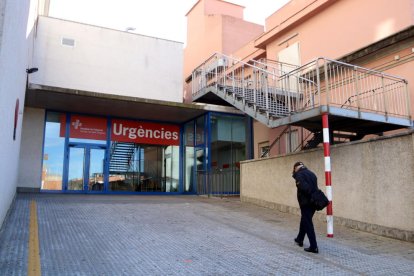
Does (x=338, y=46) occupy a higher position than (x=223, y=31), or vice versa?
(x=223, y=31)

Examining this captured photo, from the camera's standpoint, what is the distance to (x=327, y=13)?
14320 mm

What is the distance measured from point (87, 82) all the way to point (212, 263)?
1209 centimetres

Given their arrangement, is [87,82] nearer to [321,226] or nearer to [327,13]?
[327,13]

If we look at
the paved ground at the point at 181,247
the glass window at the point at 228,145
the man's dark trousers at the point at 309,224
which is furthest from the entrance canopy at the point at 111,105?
the man's dark trousers at the point at 309,224

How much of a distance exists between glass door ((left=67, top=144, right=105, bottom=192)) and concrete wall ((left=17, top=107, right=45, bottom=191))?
1.18 m

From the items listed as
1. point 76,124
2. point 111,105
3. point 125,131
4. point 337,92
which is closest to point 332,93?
point 337,92

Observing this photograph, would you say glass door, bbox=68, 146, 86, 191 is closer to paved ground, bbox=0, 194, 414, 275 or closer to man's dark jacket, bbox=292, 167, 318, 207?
paved ground, bbox=0, 194, 414, 275

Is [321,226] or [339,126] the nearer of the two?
[321,226]

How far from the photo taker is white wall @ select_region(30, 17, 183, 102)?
1522 cm

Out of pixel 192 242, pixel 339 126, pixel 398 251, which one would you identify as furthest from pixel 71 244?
pixel 339 126

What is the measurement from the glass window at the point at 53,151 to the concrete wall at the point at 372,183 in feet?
31.2

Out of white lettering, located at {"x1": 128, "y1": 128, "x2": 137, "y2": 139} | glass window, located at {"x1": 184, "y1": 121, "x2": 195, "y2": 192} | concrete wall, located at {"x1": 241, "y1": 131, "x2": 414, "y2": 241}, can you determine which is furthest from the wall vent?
concrete wall, located at {"x1": 241, "y1": 131, "x2": 414, "y2": 241}

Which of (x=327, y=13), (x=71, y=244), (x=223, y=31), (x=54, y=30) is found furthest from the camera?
(x=223, y=31)

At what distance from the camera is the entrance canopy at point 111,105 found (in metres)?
13.5
